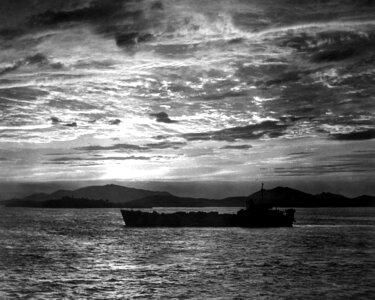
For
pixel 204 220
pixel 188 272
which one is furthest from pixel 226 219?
pixel 188 272

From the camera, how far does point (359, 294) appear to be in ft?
110

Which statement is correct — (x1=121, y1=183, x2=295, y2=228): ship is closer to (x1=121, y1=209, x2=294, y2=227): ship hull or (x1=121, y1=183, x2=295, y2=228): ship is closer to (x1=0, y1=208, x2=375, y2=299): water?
(x1=121, y1=209, x2=294, y2=227): ship hull

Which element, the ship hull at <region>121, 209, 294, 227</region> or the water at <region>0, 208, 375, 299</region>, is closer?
the water at <region>0, 208, 375, 299</region>

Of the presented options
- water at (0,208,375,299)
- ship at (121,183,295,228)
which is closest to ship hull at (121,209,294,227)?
ship at (121,183,295,228)

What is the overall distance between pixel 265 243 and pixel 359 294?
1645 inches

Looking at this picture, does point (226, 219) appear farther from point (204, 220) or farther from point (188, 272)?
point (188, 272)

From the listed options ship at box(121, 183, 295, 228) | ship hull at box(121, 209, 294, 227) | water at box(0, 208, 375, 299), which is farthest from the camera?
ship hull at box(121, 209, 294, 227)

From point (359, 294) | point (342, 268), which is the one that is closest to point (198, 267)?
point (342, 268)

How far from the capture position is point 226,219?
4820 inches

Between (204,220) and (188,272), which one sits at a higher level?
(204,220)

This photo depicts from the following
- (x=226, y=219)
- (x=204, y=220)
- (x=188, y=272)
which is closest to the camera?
(x=188, y=272)

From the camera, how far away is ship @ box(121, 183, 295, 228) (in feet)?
375

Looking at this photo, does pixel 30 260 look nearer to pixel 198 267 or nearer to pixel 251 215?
pixel 198 267

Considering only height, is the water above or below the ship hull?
below
